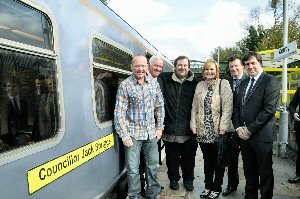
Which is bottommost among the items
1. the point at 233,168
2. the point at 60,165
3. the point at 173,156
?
the point at 233,168

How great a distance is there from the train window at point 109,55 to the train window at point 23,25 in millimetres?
808

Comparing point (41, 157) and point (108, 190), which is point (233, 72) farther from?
point (41, 157)

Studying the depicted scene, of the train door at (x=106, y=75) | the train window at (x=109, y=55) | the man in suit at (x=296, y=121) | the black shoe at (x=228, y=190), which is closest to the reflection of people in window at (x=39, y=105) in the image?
the train door at (x=106, y=75)

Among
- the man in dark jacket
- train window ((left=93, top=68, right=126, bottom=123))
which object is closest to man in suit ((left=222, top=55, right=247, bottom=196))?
the man in dark jacket

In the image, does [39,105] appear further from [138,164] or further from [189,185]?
[189,185]

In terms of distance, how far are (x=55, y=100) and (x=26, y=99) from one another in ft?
0.94

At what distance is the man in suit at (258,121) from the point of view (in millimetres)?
3182

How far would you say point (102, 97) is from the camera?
3209mm

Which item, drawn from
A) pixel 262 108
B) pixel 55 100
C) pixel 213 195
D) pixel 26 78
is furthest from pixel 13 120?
pixel 213 195

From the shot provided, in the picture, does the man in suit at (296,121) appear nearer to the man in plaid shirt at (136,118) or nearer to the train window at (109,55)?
the man in plaid shirt at (136,118)

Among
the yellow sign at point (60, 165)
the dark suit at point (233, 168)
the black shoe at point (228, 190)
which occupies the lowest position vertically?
the black shoe at point (228, 190)

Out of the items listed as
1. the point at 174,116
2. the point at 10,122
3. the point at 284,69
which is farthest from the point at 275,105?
the point at 284,69

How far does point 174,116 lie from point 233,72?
1058 mm

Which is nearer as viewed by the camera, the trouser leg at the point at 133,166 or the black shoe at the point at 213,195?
the trouser leg at the point at 133,166
